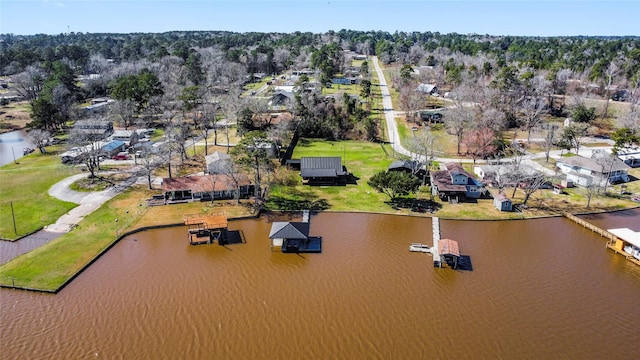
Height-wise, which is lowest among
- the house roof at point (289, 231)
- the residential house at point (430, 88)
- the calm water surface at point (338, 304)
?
the calm water surface at point (338, 304)

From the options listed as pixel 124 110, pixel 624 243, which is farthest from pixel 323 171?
pixel 124 110

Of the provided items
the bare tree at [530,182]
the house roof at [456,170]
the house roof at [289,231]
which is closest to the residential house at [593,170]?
the bare tree at [530,182]

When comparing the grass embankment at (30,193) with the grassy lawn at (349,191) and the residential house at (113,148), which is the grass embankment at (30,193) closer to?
the residential house at (113,148)

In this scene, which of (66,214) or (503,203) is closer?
(66,214)

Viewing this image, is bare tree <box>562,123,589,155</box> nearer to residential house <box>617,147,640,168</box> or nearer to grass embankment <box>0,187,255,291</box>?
residential house <box>617,147,640,168</box>

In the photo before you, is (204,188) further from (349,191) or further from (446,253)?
(446,253)

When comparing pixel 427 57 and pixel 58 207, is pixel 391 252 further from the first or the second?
pixel 427 57
